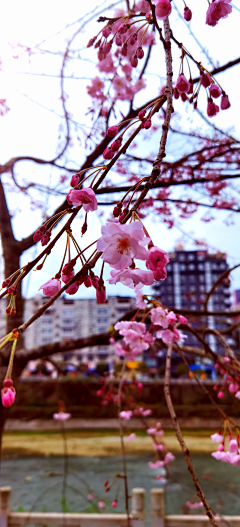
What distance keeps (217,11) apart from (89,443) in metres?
7.56

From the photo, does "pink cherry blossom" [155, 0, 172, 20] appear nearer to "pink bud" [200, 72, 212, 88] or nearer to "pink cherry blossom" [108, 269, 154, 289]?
"pink bud" [200, 72, 212, 88]

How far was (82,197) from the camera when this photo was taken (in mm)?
379

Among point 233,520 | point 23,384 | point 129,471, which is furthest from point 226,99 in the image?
point 23,384

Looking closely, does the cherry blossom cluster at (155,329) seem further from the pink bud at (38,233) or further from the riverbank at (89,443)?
the riverbank at (89,443)

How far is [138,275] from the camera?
357 millimetres

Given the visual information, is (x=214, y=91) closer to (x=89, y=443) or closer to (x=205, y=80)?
(x=205, y=80)

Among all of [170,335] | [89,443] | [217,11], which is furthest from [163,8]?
[89,443]

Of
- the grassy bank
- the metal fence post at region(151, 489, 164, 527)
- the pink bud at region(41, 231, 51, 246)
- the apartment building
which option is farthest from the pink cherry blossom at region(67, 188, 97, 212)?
the grassy bank

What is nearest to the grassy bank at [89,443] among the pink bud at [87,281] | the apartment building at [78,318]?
the apartment building at [78,318]

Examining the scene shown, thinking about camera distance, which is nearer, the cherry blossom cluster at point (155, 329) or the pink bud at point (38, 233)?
the pink bud at point (38, 233)

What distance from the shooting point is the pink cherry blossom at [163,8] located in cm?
56

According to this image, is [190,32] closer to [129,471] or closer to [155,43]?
[155,43]

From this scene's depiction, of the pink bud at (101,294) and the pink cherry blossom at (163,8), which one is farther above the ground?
the pink cherry blossom at (163,8)

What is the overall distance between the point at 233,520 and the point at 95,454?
5.08 metres
